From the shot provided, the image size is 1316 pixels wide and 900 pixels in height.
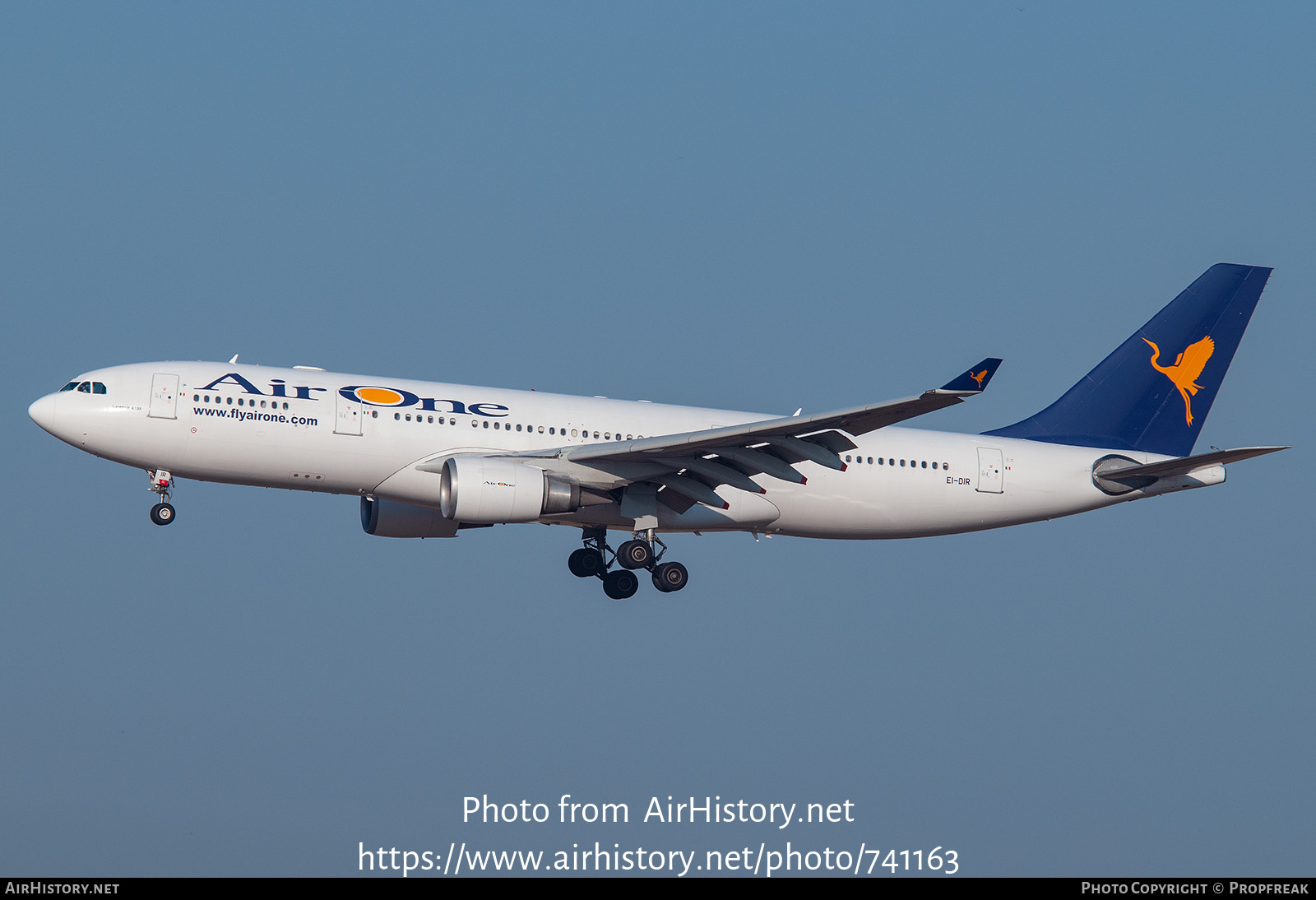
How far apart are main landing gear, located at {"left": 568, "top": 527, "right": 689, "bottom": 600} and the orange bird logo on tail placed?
49.4 feet

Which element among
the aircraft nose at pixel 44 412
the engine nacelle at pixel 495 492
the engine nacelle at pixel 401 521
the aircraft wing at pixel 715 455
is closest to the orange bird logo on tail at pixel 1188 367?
the aircraft wing at pixel 715 455

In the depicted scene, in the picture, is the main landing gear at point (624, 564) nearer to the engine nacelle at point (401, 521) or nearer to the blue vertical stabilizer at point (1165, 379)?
the engine nacelle at point (401, 521)

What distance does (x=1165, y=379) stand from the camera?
142 ft

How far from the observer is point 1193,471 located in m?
39.8

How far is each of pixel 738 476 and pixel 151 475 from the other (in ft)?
44.8

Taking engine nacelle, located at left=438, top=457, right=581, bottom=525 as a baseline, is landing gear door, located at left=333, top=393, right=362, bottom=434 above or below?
above

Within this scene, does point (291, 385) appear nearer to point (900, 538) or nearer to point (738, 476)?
point (738, 476)

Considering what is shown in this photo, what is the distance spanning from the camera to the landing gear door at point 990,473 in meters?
39.9

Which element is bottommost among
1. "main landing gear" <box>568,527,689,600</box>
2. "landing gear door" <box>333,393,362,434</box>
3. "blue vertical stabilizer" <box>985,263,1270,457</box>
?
"main landing gear" <box>568,527,689,600</box>

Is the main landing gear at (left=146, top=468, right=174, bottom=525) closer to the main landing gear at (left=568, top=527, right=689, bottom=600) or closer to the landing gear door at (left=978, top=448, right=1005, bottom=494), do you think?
the main landing gear at (left=568, top=527, right=689, bottom=600)

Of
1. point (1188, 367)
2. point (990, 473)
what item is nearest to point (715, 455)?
point (990, 473)

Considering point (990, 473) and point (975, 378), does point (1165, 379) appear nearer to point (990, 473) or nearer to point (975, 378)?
point (990, 473)

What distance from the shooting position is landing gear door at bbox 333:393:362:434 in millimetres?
35438

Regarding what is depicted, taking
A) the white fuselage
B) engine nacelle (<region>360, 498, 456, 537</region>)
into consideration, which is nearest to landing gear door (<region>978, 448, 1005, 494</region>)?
the white fuselage
